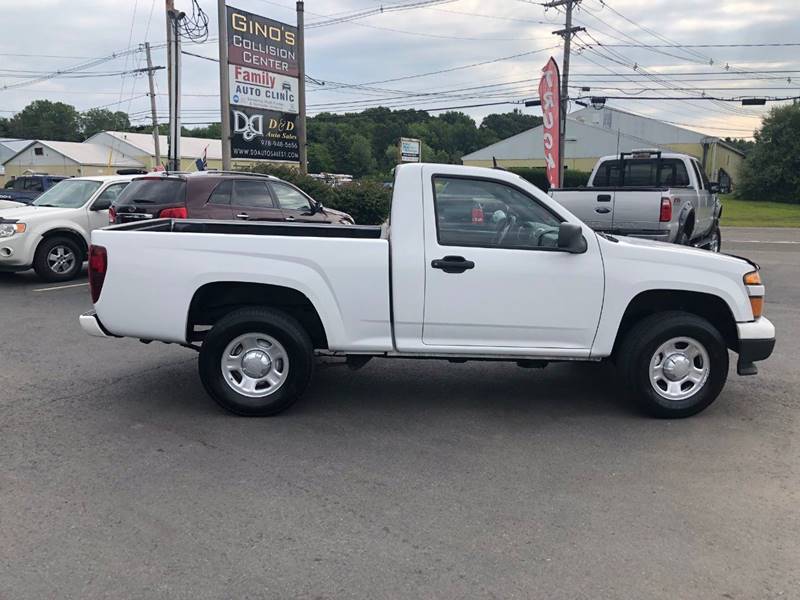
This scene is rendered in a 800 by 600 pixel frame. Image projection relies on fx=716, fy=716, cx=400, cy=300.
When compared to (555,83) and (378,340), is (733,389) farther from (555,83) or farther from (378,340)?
(555,83)

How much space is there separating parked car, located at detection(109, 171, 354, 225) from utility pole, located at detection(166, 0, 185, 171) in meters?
9.84

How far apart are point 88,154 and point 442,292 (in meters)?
75.0

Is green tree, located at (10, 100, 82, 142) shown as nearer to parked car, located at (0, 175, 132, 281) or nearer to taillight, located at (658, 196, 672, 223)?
parked car, located at (0, 175, 132, 281)

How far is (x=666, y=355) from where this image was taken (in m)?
5.40

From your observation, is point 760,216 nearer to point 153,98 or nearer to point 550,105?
point 550,105

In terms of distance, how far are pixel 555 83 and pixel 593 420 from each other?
1942 centimetres

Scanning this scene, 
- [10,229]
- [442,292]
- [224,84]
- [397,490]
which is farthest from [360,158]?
[397,490]

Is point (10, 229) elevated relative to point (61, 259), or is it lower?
elevated

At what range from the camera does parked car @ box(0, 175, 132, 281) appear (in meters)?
11.4

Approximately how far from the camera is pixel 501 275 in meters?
5.18

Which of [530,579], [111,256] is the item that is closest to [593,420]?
[530,579]

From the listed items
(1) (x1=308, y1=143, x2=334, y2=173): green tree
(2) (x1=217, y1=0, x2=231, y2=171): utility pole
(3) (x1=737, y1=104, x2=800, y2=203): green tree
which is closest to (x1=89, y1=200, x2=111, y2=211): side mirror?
(2) (x1=217, y1=0, x2=231, y2=171): utility pole

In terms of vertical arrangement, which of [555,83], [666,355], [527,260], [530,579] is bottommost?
[530,579]

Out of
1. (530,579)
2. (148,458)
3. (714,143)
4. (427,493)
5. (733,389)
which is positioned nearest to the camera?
(530,579)
